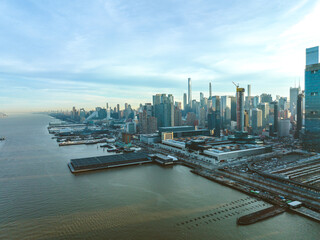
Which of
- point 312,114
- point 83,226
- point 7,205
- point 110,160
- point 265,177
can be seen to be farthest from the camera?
point 312,114

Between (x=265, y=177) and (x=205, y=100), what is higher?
(x=205, y=100)

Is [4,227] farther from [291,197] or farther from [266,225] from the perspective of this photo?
[291,197]

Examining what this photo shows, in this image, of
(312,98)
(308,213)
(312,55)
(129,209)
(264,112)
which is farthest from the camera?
(264,112)

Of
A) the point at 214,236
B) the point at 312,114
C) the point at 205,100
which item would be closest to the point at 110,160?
the point at 214,236

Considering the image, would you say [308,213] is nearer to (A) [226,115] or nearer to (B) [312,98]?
(B) [312,98]

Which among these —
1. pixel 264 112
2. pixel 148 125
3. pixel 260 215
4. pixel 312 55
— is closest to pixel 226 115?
pixel 264 112

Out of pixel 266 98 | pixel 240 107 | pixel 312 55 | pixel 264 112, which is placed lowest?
pixel 264 112
